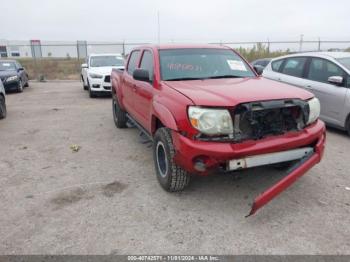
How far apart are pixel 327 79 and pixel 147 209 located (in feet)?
16.0

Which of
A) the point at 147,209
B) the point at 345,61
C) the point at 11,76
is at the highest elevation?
the point at 345,61

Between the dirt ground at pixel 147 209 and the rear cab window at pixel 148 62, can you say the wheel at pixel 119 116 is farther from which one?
the rear cab window at pixel 148 62

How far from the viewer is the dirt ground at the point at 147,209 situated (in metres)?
3.07

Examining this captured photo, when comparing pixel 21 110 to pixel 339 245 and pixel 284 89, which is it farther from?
pixel 339 245

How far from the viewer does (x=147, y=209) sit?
3.73 metres

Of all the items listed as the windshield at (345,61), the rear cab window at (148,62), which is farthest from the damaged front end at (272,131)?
the windshield at (345,61)

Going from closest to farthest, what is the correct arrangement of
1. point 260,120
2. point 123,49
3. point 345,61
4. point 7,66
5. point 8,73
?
point 260,120
point 345,61
point 8,73
point 7,66
point 123,49

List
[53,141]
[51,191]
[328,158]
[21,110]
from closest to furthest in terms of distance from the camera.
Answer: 1. [51,191]
2. [328,158]
3. [53,141]
4. [21,110]

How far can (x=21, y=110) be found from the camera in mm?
10281

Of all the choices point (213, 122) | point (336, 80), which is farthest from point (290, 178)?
point (336, 80)

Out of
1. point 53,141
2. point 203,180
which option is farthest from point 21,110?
point 203,180

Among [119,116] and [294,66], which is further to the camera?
[294,66]

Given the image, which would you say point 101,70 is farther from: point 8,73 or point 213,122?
point 213,122

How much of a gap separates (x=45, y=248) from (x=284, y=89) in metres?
3.05
